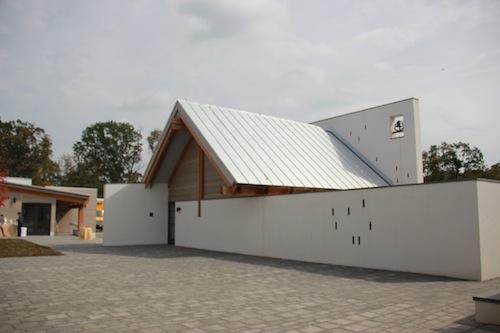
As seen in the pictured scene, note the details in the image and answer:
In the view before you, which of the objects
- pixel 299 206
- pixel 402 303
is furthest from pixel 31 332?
pixel 299 206

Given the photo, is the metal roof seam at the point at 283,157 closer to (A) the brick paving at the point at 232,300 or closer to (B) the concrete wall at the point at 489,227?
(A) the brick paving at the point at 232,300

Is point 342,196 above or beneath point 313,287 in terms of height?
above

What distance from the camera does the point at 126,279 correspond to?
9406 mm

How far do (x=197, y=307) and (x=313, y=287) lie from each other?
2.70m

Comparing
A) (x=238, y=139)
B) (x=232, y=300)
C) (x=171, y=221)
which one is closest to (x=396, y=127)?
(x=238, y=139)

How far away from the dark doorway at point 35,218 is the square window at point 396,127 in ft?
79.7

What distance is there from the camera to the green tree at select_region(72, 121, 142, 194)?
5594 cm

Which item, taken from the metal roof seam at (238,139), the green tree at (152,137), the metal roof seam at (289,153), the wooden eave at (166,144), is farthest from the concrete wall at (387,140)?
the green tree at (152,137)

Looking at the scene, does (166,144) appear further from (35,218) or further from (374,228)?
(35,218)

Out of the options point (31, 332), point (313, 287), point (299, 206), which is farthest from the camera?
point (299, 206)

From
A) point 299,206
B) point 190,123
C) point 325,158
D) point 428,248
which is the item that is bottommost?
point 428,248

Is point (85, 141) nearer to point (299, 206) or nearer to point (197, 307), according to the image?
point (299, 206)

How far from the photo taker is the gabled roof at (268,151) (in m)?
15.3

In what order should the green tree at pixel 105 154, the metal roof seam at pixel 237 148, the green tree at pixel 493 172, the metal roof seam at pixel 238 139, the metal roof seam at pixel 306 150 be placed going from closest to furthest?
the metal roof seam at pixel 237 148 → the metal roof seam at pixel 238 139 → the metal roof seam at pixel 306 150 → the green tree at pixel 493 172 → the green tree at pixel 105 154
